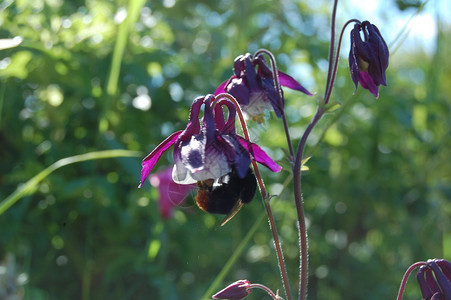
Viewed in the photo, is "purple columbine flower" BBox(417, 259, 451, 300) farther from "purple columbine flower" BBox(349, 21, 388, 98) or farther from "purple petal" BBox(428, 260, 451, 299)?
"purple columbine flower" BBox(349, 21, 388, 98)

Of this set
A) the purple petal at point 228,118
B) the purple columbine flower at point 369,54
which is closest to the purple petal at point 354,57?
the purple columbine flower at point 369,54

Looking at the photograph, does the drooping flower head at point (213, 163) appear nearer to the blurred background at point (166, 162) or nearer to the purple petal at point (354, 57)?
the purple petal at point (354, 57)

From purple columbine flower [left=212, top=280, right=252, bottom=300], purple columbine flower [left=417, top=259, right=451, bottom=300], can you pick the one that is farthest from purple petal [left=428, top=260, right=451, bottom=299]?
purple columbine flower [left=212, top=280, right=252, bottom=300]

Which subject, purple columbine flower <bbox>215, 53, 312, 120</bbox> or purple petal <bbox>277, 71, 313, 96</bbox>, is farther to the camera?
purple petal <bbox>277, 71, 313, 96</bbox>

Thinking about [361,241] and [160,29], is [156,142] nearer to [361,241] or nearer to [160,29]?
[160,29]

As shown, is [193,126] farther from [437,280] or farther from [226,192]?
[437,280]

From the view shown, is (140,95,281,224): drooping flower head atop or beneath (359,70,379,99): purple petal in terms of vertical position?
beneath

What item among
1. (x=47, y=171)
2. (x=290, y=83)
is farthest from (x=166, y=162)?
(x=290, y=83)
